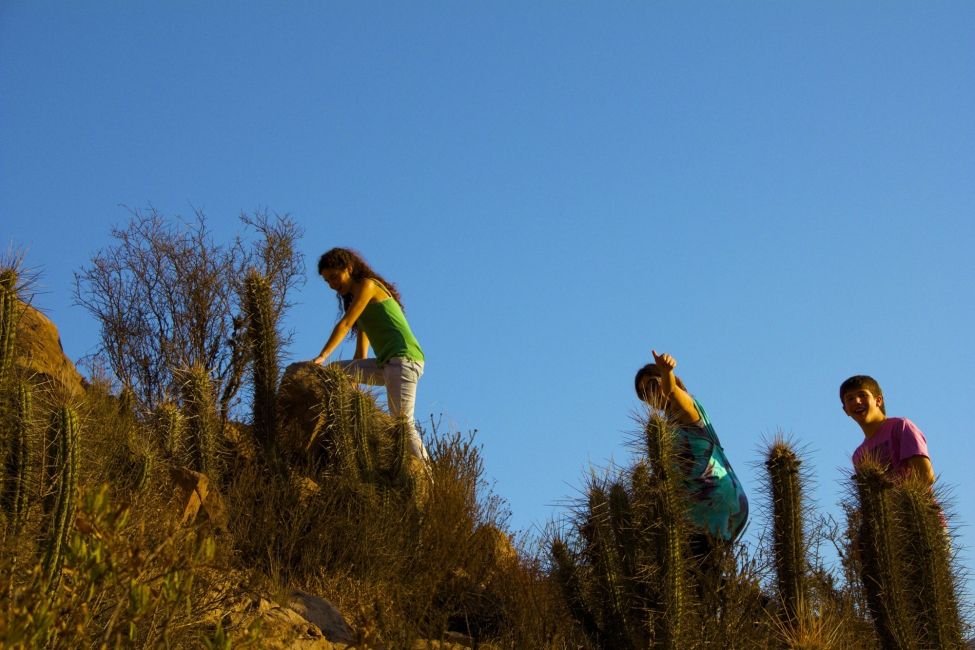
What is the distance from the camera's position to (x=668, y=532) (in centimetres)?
550

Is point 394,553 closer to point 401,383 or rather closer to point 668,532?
point 401,383

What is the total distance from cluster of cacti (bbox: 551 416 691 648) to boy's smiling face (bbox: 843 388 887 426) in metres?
1.52

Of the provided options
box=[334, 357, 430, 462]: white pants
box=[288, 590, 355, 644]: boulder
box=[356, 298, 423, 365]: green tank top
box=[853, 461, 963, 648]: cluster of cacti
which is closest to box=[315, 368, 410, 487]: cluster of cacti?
box=[334, 357, 430, 462]: white pants

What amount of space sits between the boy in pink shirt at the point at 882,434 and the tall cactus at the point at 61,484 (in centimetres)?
441

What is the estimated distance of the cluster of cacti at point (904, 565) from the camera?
6.12 m

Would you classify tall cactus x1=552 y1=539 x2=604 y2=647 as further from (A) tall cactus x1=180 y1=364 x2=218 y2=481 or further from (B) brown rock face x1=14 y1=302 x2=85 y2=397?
(B) brown rock face x1=14 y1=302 x2=85 y2=397

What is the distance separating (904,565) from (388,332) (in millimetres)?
4208

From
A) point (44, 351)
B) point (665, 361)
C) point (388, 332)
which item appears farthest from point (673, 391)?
Answer: point (44, 351)

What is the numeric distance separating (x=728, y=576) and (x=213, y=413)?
4144mm

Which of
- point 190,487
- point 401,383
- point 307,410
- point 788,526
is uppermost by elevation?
point 401,383

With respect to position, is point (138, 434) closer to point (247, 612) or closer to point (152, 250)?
point (247, 612)

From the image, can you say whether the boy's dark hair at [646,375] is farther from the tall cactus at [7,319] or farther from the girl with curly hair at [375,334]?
the tall cactus at [7,319]

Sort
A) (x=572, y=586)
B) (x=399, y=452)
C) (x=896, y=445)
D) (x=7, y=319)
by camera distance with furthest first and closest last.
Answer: (x=399, y=452), (x=896, y=445), (x=572, y=586), (x=7, y=319)

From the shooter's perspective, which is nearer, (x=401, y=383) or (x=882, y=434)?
(x=882, y=434)
